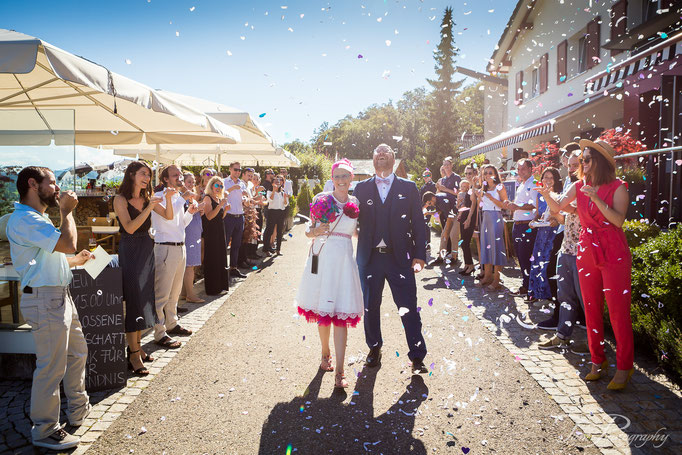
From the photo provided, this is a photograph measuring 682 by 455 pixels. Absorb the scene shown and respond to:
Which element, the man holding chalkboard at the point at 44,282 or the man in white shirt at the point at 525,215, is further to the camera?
the man in white shirt at the point at 525,215

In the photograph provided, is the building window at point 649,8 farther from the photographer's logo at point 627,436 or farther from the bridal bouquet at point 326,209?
the photographer's logo at point 627,436

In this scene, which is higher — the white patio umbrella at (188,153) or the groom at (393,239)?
the white patio umbrella at (188,153)

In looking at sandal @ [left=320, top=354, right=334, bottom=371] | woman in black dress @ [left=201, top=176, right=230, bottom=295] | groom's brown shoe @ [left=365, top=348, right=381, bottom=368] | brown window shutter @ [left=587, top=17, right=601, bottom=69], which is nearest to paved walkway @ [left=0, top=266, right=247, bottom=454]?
sandal @ [left=320, top=354, right=334, bottom=371]

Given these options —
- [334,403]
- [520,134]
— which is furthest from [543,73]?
[334,403]

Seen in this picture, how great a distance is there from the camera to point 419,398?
419 cm

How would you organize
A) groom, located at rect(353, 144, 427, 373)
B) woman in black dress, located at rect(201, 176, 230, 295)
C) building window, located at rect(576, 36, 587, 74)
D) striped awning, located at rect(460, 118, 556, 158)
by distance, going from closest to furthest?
groom, located at rect(353, 144, 427, 373), woman in black dress, located at rect(201, 176, 230, 295), striped awning, located at rect(460, 118, 556, 158), building window, located at rect(576, 36, 587, 74)

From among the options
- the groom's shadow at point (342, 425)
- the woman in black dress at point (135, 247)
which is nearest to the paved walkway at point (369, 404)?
the groom's shadow at point (342, 425)

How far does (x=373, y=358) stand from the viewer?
5023mm

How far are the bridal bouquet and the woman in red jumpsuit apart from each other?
2.32 m

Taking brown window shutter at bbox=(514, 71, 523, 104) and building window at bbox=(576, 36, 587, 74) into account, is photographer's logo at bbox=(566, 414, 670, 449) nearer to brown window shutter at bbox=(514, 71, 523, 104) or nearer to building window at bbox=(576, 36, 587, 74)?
building window at bbox=(576, 36, 587, 74)

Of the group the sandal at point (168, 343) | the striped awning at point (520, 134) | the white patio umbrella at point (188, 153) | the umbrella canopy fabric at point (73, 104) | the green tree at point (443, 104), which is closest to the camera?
the umbrella canopy fabric at point (73, 104)

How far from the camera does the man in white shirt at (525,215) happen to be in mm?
7508

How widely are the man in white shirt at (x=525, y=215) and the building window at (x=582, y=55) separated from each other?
12394mm

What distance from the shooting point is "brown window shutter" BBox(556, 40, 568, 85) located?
62.1ft
